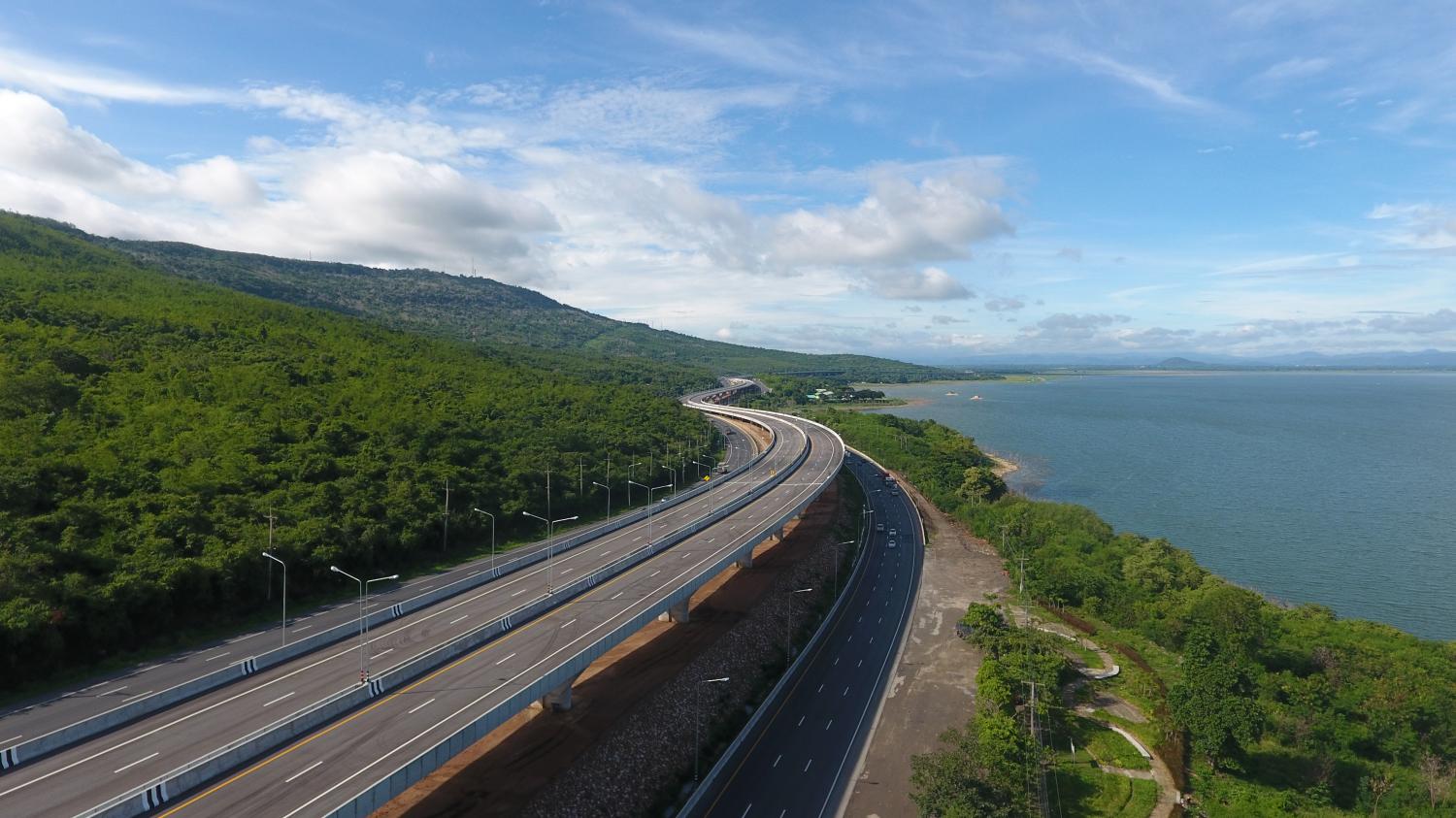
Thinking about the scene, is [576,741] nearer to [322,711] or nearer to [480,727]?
[480,727]

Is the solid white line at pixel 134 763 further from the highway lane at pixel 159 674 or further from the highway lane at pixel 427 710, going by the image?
the highway lane at pixel 427 710

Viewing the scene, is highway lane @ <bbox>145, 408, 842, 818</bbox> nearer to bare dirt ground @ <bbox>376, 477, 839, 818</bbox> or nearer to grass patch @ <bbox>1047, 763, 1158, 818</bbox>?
bare dirt ground @ <bbox>376, 477, 839, 818</bbox>

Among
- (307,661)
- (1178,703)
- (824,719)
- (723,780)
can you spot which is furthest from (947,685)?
(307,661)

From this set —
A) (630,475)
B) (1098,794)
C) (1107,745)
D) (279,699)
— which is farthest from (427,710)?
(630,475)

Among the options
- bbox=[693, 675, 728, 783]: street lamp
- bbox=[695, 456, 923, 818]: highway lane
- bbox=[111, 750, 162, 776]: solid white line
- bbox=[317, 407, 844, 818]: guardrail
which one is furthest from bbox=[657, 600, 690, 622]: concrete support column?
bbox=[111, 750, 162, 776]: solid white line

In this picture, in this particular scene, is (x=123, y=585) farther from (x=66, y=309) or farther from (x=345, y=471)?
(x=66, y=309)

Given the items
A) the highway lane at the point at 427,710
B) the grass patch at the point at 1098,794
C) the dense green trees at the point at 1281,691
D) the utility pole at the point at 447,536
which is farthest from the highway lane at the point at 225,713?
the dense green trees at the point at 1281,691
